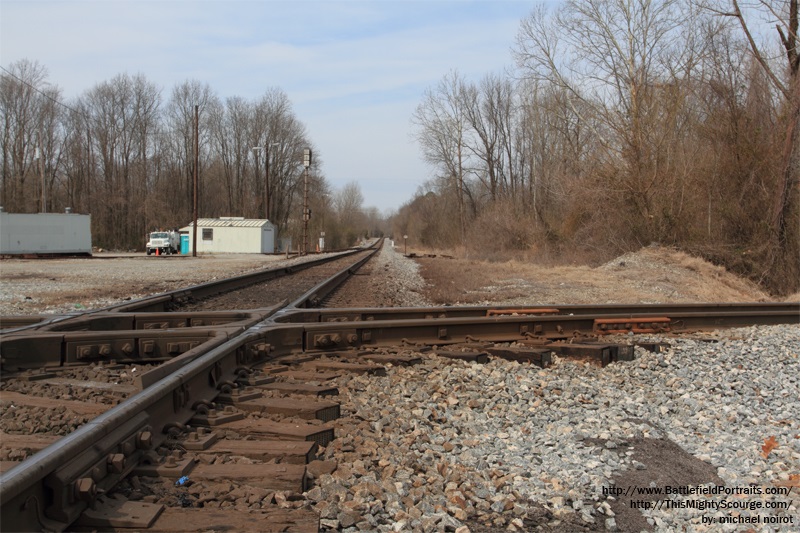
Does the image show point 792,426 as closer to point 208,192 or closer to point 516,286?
point 516,286

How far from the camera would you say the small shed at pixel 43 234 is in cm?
3700

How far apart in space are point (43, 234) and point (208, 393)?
4072 centimetres

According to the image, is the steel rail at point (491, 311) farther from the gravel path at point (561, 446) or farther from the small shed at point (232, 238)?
→ the small shed at point (232, 238)

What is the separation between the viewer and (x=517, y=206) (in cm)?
4384

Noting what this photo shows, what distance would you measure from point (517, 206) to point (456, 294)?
32078mm

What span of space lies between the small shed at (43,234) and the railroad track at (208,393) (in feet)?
118

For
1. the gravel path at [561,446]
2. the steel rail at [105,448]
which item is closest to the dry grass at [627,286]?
the gravel path at [561,446]

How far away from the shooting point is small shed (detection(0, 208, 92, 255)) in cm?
3700

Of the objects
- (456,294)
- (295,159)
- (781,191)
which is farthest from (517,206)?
(295,159)

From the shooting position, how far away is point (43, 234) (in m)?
38.2

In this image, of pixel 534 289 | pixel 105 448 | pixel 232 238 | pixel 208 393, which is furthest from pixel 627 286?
pixel 232 238

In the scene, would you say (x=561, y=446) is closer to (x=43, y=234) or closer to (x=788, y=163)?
(x=788, y=163)

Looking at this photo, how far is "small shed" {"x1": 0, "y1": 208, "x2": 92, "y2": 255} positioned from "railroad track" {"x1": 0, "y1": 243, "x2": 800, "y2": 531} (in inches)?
1414

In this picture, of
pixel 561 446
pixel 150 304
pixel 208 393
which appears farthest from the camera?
pixel 150 304
